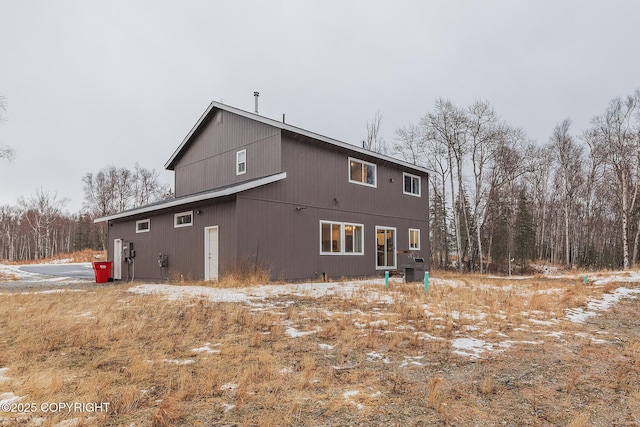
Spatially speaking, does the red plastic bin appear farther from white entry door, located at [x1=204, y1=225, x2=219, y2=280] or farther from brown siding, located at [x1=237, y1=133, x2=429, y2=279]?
brown siding, located at [x1=237, y1=133, x2=429, y2=279]

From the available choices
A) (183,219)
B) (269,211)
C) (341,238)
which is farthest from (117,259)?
(341,238)

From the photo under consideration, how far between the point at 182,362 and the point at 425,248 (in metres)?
17.3

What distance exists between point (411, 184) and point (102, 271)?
1474cm

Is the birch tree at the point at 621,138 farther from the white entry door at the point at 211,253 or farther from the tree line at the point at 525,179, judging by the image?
the white entry door at the point at 211,253

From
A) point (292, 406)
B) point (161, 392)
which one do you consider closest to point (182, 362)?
point (161, 392)

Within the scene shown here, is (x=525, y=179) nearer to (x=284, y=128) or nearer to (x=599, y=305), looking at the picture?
(x=599, y=305)

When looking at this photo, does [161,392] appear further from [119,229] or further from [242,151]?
[119,229]

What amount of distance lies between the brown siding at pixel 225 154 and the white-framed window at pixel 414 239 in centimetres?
881

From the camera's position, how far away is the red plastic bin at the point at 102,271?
602 inches

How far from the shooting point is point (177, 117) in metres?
37.5

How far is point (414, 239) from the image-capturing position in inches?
774

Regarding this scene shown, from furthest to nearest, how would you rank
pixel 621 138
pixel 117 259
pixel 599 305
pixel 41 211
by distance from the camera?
pixel 41 211, pixel 621 138, pixel 117 259, pixel 599 305

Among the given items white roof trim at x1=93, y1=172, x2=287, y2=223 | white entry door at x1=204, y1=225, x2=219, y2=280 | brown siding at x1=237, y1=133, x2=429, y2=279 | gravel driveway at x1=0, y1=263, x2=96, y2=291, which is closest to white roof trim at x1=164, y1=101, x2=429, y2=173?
brown siding at x1=237, y1=133, x2=429, y2=279

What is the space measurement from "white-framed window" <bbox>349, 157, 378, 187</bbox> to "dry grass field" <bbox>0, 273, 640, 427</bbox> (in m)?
9.03
